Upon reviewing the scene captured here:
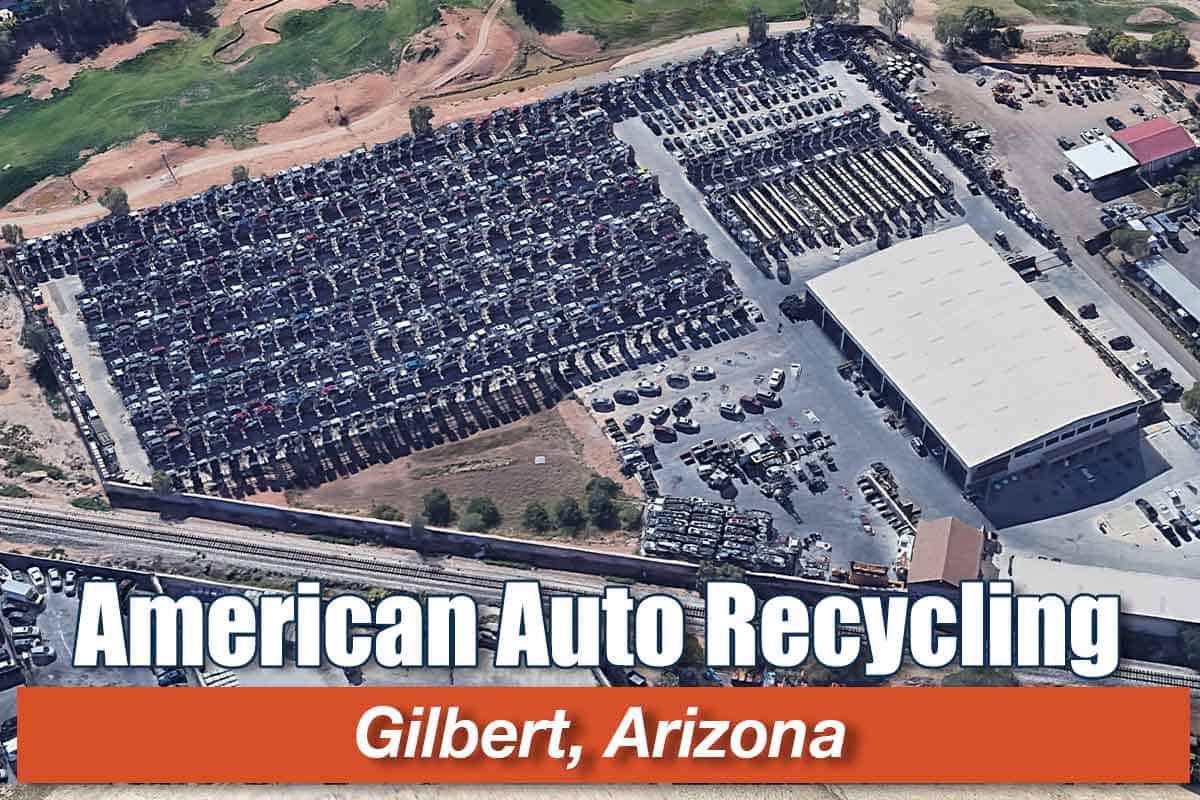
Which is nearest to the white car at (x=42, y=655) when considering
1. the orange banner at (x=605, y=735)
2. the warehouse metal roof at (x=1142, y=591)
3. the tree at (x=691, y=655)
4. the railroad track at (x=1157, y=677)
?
the orange banner at (x=605, y=735)

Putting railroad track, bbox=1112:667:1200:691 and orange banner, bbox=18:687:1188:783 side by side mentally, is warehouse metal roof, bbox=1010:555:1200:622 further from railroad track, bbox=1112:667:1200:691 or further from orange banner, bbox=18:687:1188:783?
orange banner, bbox=18:687:1188:783

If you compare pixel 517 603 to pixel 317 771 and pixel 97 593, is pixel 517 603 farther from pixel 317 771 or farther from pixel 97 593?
pixel 97 593

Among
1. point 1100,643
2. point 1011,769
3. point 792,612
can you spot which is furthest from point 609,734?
point 1100,643

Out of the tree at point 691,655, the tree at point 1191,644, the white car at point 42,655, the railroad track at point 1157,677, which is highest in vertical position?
the white car at point 42,655

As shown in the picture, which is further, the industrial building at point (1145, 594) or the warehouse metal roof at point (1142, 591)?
the warehouse metal roof at point (1142, 591)

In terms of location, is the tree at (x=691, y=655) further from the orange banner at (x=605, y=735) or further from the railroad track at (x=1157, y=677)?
the railroad track at (x=1157, y=677)

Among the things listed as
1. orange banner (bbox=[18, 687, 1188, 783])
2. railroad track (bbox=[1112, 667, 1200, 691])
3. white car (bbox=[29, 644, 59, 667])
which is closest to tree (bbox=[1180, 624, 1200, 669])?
railroad track (bbox=[1112, 667, 1200, 691])

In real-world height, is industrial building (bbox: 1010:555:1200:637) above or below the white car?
below
